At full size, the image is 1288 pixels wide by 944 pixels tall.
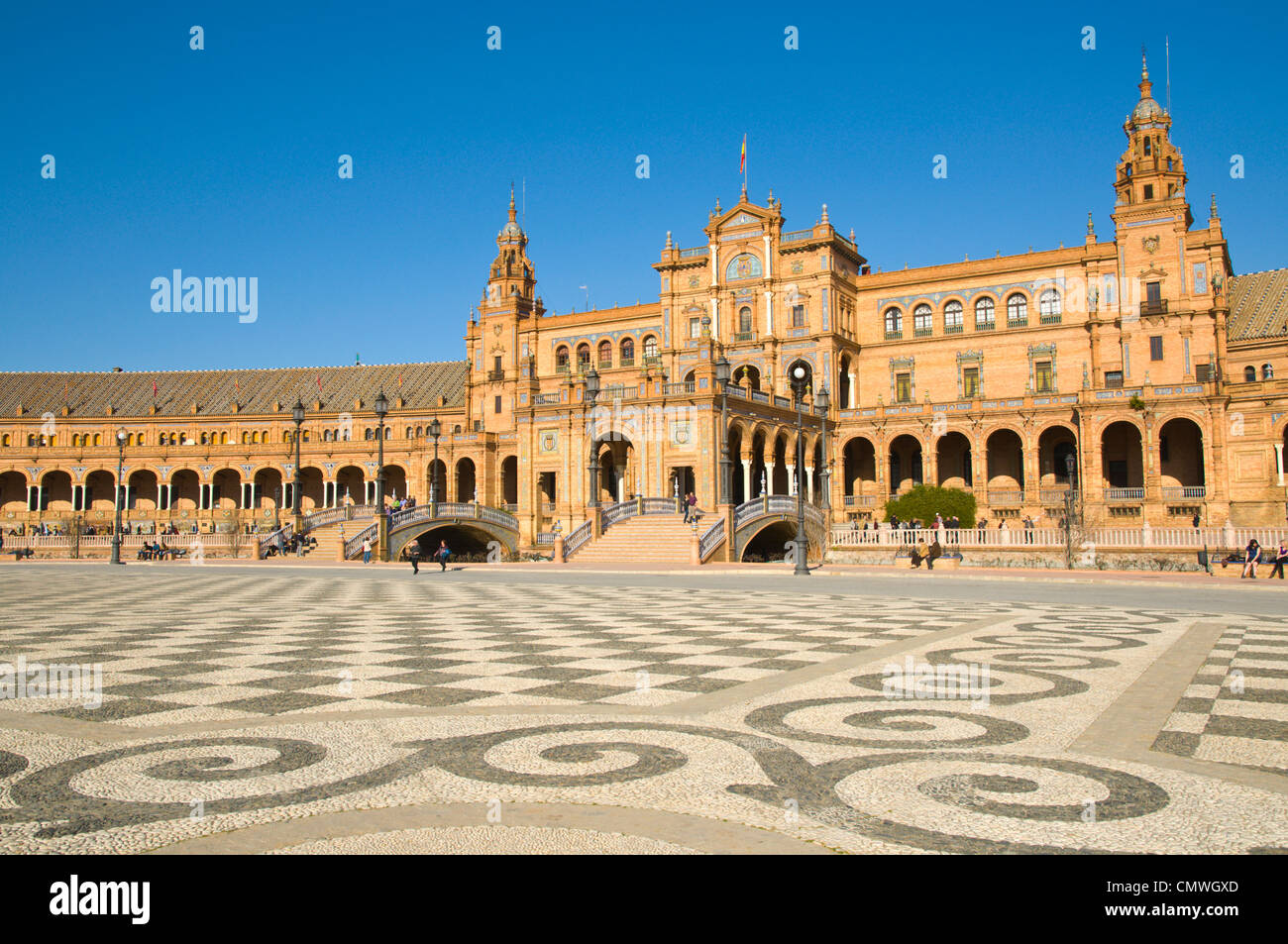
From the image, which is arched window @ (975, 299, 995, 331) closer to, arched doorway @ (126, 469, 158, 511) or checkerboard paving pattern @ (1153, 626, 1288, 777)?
checkerboard paving pattern @ (1153, 626, 1288, 777)

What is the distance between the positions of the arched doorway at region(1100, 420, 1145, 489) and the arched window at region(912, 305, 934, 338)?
13.0 meters

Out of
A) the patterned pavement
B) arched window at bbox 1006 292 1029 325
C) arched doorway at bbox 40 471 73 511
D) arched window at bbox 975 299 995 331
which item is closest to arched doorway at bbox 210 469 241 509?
arched doorway at bbox 40 471 73 511

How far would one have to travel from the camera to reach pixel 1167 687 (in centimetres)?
782

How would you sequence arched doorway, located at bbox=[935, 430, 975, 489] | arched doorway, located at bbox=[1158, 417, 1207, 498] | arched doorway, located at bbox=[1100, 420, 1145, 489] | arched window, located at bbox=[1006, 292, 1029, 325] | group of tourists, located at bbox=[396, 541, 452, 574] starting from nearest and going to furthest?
group of tourists, located at bbox=[396, 541, 452, 574] < arched doorway, located at bbox=[1158, 417, 1207, 498] < arched doorway, located at bbox=[1100, 420, 1145, 489] < arched doorway, located at bbox=[935, 430, 975, 489] < arched window, located at bbox=[1006, 292, 1029, 325]

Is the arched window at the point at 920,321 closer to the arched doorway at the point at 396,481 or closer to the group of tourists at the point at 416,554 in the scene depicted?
the group of tourists at the point at 416,554

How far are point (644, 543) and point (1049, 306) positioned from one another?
33414 mm

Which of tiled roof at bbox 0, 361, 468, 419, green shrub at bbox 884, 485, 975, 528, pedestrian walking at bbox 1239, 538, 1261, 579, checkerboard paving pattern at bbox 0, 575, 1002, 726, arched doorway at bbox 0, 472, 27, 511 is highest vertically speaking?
tiled roof at bbox 0, 361, 468, 419

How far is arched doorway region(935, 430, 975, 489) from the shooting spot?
57.7m

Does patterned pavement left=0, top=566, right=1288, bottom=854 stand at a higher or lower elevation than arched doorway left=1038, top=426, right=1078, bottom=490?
lower

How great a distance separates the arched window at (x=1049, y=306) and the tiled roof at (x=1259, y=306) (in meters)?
10.4

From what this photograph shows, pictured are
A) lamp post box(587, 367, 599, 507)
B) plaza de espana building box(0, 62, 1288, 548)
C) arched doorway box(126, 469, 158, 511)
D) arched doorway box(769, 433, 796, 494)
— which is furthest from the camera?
arched doorway box(126, 469, 158, 511)

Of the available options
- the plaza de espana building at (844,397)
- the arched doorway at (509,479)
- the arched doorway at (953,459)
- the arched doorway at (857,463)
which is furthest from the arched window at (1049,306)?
the arched doorway at (509,479)
